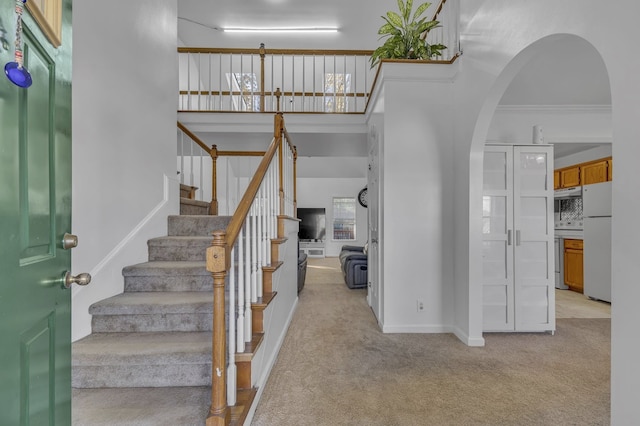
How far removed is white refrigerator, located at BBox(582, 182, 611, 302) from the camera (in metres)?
4.12

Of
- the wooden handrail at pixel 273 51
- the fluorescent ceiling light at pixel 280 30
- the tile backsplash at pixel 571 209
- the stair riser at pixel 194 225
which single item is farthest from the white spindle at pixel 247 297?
the tile backsplash at pixel 571 209

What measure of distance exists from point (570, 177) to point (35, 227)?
6.81 metres

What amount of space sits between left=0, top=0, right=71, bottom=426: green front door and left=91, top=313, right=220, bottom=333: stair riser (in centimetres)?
107

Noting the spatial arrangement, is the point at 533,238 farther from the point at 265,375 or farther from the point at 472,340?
the point at 265,375

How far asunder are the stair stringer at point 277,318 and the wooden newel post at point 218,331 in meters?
0.27

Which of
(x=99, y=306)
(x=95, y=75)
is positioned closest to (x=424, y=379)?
(x=99, y=306)

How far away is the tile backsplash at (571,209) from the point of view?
4.98 metres

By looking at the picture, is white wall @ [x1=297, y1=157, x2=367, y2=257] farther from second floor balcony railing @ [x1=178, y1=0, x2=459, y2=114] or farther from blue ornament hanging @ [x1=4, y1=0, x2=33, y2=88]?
A: blue ornament hanging @ [x1=4, y1=0, x2=33, y2=88]

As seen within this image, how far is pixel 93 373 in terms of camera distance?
1681 millimetres

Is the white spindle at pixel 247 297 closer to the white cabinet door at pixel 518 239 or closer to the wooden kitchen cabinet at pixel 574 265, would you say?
the white cabinet door at pixel 518 239

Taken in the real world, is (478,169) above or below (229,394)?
above

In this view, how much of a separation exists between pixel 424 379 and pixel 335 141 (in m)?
3.78

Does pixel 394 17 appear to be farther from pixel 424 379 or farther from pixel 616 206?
pixel 424 379

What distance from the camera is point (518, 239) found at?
117 inches
